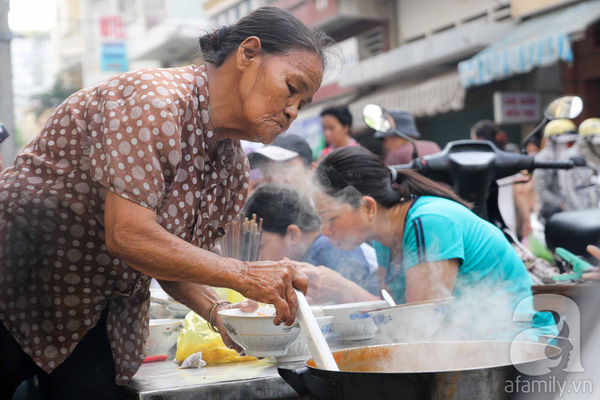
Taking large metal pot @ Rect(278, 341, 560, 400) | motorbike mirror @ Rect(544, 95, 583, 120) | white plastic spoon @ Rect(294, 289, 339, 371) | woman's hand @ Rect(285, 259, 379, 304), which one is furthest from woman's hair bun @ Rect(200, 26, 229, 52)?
motorbike mirror @ Rect(544, 95, 583, 120)

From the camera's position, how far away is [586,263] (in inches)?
104

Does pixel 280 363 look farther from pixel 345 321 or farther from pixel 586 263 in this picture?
pixel 586 263

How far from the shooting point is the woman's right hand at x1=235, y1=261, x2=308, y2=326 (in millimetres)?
1491

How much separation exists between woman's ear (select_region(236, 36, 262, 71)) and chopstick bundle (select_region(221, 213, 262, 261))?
4.15ft

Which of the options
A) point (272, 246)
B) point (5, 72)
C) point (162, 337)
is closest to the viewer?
point (162, 337)

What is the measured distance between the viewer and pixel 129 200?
4.77 ft

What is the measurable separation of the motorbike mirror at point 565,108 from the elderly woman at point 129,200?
175 centimetres

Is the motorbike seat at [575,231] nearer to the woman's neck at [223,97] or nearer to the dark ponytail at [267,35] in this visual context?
the dark ponytail at [267,35]

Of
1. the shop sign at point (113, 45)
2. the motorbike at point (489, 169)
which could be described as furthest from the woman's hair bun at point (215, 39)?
the shop sign at point (113, 45)

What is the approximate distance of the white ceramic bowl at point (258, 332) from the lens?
75.7 inches

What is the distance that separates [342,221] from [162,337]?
2.97ft

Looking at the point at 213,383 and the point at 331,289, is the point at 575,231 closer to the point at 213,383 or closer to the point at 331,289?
the point at 331,289

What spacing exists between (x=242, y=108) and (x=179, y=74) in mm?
195

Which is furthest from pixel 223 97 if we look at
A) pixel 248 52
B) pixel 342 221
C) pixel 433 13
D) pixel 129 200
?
pixel 433 13
